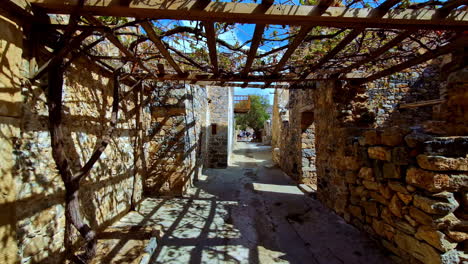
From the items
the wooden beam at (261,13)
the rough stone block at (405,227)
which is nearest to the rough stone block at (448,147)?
the rough stone block at (405,227)

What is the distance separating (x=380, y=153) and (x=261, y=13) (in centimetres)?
253

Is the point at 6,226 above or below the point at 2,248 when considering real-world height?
above

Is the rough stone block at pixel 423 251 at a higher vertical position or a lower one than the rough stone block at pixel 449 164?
lower

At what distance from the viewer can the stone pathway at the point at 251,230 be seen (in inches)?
105

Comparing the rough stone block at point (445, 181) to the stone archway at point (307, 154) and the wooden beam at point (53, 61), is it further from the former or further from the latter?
the stone archway at point (307, 154)

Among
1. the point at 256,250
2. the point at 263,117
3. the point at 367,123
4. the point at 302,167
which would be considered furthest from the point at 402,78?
the point at 263,117

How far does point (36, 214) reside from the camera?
1.98 metres

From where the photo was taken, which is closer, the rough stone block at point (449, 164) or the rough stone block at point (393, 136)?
the rough stone block at point (449, 164)

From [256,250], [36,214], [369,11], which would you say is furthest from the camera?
[256,250]

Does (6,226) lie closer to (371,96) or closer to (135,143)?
(135,143)

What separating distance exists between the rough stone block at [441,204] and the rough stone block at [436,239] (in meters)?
0.19

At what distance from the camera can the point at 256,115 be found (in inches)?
942

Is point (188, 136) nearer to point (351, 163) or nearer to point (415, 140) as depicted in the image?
point (351, 163)

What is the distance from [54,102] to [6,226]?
3.55 feet
